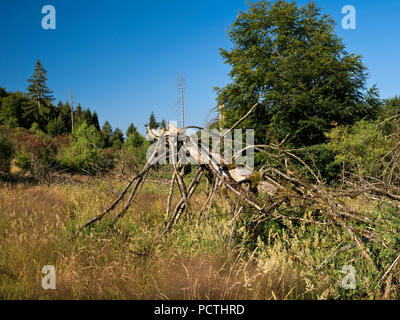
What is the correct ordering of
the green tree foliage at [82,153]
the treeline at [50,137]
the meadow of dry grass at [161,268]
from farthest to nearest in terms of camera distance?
1. the green tree foliage at [82,153]
2. the treeline at [50,137]
3. the meadow of dry grass at [161,268]

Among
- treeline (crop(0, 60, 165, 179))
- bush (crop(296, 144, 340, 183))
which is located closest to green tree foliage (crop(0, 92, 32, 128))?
treeline (crop(0, 60, 165, 179))

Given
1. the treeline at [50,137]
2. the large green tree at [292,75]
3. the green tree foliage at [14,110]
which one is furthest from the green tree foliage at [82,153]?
the green tree foliage at [14,110]

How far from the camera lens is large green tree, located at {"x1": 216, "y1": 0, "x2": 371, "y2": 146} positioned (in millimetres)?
16688

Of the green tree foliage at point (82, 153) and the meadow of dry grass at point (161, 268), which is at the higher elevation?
the green tree foliage at point (82, 153)

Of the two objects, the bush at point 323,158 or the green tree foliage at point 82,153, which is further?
the green tree foliage at point 82,153

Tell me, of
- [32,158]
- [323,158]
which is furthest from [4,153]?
[323,158]

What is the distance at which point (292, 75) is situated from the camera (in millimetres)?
17078

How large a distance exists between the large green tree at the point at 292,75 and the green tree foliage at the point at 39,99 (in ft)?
135

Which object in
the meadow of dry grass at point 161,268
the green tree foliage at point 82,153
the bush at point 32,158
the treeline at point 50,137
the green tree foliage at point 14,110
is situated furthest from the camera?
the green tree foliage at point 14,110

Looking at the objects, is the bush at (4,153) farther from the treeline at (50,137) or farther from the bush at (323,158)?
Answer: the bush at (323,158)

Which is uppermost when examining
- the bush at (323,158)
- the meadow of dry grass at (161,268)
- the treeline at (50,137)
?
the treeline at (50,137)

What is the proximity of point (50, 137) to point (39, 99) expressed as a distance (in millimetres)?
19555

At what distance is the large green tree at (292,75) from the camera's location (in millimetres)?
16688

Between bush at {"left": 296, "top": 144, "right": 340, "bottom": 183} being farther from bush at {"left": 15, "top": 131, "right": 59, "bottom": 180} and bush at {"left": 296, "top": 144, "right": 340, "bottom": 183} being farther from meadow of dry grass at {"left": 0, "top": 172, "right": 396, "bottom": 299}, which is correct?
bush at {"left": 15, "top": 131, "right": 59, "bottom": 180}
